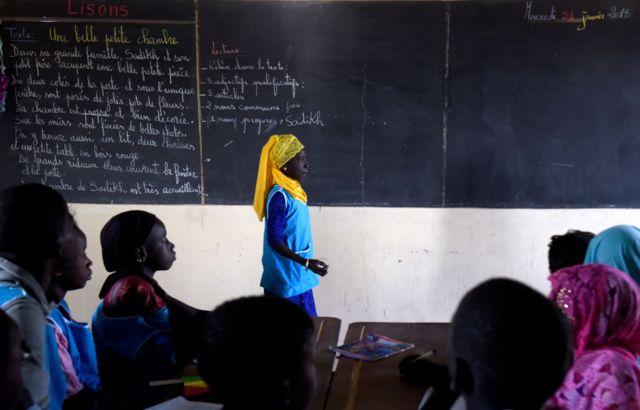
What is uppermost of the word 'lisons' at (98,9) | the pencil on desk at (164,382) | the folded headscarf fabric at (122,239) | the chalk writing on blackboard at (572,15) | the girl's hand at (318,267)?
the word 'lisons' at (98,9)

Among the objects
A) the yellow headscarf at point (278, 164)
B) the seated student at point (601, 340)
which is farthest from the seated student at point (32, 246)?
the yellow headscarf at point (278, 164)

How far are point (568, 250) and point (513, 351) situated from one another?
146cm

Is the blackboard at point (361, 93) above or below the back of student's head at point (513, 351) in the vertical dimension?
above

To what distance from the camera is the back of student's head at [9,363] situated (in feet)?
3.36

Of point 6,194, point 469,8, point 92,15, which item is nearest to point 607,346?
point 6,194

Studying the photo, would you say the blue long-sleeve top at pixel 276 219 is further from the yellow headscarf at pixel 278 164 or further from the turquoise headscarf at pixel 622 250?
the turquoise headscarf at pixel 622 250

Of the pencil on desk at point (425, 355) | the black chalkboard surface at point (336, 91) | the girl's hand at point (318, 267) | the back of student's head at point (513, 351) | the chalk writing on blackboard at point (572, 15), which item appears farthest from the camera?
the black chalkboard surface at point (336, 91)

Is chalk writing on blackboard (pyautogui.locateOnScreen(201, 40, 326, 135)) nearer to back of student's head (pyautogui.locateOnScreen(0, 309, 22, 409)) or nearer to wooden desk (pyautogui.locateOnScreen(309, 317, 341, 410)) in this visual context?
wooden desk (pyautogui.locateOnScreen(309, 317, 341, 410))

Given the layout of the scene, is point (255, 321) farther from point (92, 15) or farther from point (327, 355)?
point (92, 15)

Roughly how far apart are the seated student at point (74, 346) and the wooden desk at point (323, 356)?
0.61 meters

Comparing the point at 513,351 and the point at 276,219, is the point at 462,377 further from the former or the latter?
the point at 276,219

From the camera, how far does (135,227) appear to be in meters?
2.17

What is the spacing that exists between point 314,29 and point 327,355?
7.24ft

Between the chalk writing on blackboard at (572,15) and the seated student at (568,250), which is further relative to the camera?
the chalk writing on blackboard at (572,15)
